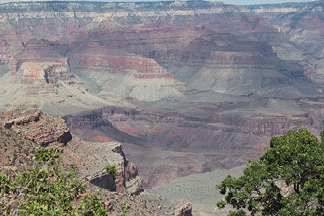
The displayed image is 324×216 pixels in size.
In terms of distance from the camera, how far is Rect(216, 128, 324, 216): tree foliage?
3041cm

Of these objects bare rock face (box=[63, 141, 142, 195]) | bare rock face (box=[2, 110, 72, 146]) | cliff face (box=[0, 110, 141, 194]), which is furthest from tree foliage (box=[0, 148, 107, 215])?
bare rock face (box=[2, 110, 72, 146])

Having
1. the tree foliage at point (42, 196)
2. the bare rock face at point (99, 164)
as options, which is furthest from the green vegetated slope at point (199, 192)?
the tree foliage at point (42, 196)

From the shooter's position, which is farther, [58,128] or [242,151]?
[242,151]

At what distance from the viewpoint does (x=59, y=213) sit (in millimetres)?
21359

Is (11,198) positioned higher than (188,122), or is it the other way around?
(11,198)

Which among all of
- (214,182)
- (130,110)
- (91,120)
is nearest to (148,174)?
(214,182)

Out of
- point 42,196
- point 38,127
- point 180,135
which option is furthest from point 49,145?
point 180,135

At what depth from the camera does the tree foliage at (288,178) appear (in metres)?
30.4

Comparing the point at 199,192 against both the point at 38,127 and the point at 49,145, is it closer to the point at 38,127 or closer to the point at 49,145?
the point at 49,145

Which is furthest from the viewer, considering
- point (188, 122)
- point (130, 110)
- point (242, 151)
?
point (130, 110)

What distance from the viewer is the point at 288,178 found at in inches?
1236

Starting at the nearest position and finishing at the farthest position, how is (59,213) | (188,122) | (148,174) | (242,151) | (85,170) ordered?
(59,213) → (85,170) → (148,174) → (242,151) → (188,122)

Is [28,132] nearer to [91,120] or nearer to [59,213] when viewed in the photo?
[59,213]

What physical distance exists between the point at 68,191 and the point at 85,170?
82.9 feet
